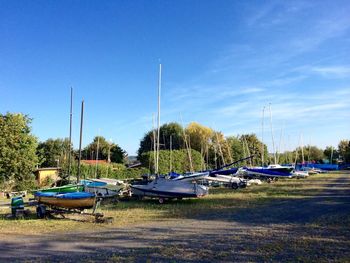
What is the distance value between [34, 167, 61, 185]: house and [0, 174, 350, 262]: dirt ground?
82.6 feet

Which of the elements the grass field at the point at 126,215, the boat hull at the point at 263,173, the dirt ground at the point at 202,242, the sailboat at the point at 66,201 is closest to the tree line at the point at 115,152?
the boat hull at the point at 263,173

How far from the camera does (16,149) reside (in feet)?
105

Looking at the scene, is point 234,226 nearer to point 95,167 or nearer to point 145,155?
point 95,167

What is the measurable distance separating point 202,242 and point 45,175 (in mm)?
31411

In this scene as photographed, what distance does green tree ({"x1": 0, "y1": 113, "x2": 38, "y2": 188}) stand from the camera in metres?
30.9

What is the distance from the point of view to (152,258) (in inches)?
386

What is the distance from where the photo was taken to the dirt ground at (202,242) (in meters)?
9.88

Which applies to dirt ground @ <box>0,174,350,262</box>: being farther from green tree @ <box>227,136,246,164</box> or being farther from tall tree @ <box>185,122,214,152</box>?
tall tree @ <box>185,122,214,152</box>

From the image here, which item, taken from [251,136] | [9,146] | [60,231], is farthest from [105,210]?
[251,136]

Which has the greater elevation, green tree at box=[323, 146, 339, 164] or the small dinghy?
green tree at box=[323, 146, 339, 164]

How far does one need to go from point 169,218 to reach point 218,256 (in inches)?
313

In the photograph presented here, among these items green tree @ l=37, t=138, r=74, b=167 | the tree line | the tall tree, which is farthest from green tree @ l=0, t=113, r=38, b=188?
the tall tree

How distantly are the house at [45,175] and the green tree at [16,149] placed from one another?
18.8ft

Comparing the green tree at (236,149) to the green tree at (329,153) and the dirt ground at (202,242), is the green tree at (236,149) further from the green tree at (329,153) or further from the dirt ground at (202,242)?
the green tree at (329,153)
